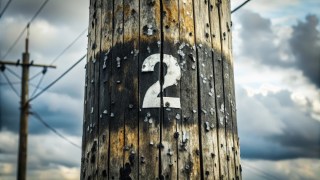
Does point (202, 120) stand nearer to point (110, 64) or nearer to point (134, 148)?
point (134, 148)

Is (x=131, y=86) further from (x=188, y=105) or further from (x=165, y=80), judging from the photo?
(x=188, y=105)

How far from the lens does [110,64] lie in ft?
6.24

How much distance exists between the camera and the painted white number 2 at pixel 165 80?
1.76 metres

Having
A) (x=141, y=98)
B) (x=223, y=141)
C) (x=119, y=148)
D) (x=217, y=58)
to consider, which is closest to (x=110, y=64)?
(x=141, y=98)

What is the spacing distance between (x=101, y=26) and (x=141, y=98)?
0.50 meters

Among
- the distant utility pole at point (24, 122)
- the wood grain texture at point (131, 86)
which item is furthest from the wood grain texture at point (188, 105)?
the distant utility pole at point (24, 122)

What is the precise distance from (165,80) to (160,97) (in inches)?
3.4

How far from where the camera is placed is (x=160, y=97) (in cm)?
177

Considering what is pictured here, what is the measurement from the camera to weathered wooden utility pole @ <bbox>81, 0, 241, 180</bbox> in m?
1.73

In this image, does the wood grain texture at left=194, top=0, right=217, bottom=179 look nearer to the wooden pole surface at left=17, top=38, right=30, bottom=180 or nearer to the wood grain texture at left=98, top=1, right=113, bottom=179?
the wood grain texture at left=98, top=1, right=113, bottom=179

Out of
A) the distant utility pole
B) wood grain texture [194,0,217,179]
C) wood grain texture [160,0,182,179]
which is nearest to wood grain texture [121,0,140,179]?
wood grain texture [160,0,182,179]

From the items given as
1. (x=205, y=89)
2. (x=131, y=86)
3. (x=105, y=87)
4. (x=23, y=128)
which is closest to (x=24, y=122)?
(x=23, y=128)

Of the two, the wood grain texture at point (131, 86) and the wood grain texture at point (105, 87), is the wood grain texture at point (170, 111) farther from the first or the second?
the wood grain texture at point (105, 87)

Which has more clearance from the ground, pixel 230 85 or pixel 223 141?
pixel 230 85
